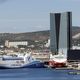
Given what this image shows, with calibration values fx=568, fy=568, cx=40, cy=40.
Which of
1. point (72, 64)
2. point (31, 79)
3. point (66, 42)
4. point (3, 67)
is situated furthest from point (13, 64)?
point (31, 79)

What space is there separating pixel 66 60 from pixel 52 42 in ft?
64.1

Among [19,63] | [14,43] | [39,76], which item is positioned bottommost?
[19,63]

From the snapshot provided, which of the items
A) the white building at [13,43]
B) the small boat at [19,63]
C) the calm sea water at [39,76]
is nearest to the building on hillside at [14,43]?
the white building at [13,43]

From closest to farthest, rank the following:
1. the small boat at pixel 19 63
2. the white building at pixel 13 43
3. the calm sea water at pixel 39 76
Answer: the calm sea water at pixel 39 76 → the small boat at pixel 19 63 → the white building at pixel 13 43

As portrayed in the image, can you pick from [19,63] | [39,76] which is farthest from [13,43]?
[39,76]

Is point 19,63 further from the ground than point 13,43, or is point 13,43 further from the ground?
point 13,43

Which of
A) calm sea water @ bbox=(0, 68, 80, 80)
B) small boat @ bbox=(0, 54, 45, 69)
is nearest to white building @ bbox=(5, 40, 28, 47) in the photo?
small boat @ bbox=(0, 54, 45, 69)

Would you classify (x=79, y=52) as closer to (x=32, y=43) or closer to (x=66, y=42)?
(x=66, y=42)

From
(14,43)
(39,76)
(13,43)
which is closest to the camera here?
(39,76)

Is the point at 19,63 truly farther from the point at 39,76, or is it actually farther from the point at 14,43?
the point at 14,43

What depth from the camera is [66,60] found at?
120m

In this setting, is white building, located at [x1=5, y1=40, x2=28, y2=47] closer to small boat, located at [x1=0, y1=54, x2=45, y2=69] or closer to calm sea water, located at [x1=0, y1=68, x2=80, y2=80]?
small boat, located at [x1=0, y1=54, x2=45, y2=69]

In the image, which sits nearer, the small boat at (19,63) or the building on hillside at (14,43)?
the small boat at (19,63)

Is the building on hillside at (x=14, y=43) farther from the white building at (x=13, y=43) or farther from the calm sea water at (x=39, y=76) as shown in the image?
the calm sea water at (x=39, y=76)
